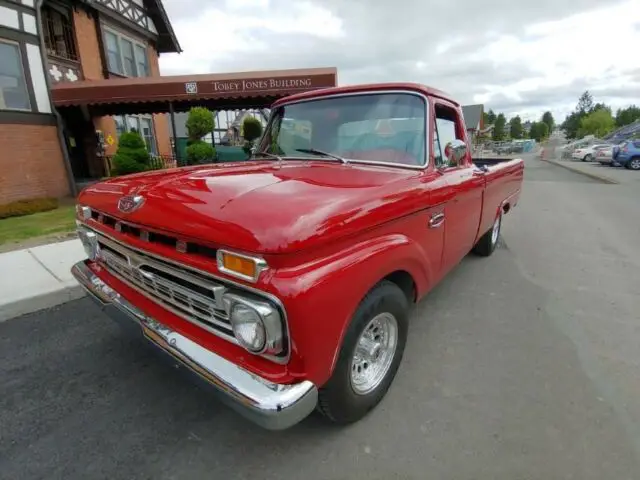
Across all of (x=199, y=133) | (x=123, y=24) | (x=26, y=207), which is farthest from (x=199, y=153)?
(x=123, y=24)

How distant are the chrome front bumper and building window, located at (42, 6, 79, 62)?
1444 centimetres

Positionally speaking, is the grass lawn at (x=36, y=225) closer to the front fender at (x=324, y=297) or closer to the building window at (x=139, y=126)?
the front fender at (x=324, y=297)

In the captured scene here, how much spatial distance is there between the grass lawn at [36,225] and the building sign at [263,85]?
5.26 meters

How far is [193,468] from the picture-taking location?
2016 millimetres

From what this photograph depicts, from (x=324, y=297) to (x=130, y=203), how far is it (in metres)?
1.26

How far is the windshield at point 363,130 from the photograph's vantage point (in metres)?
2.82

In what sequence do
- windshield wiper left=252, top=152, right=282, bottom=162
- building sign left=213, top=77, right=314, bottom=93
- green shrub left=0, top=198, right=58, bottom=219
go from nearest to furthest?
windshield wiper left=252, top=152, right=282, bottom=162, green shrub left=0, top=198, right=58, bottom=219, building sign left=213, top=77, right=314, bottom=93

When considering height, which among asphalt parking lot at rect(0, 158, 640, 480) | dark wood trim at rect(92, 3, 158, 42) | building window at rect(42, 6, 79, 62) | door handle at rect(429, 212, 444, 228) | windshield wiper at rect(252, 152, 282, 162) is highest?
dark wood trim at rect(92, 3, 158, 42)

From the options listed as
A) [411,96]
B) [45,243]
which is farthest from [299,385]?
[45,243]

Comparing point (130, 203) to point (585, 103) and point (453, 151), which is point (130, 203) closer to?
point (453, 151)

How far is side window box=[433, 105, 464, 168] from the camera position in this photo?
2.98 m

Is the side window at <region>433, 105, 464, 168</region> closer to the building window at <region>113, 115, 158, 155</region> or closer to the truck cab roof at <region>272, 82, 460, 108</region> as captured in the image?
the truck cab roof at <region>272, 82, 460, 108</region>

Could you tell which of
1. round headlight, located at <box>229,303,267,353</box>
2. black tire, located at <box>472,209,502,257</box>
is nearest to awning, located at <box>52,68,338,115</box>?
black tire, located at <box>472,209,502,257</box>

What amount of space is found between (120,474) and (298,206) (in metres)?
1.68
